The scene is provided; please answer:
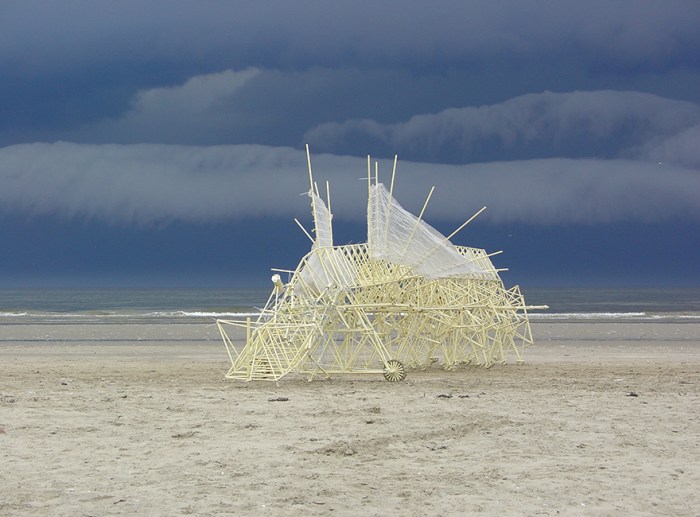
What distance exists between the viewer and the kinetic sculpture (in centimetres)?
1532

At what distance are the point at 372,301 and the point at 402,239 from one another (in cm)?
122

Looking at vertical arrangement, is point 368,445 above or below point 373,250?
below

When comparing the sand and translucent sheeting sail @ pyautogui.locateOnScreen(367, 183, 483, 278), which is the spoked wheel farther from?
translucent sheeting sail @ pyautogui.locateOnScreen(367, 183, 483, 278)

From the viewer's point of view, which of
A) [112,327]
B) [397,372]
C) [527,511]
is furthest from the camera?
[112,327]

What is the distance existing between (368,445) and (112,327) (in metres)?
28.7

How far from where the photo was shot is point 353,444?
31.7 ft

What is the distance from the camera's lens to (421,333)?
17.2 meters

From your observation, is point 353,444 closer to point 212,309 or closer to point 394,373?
point 394,373

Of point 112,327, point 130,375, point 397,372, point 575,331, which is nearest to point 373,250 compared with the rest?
point 397,372

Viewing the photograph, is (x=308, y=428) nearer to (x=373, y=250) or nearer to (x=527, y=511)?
(x=527, y=511)

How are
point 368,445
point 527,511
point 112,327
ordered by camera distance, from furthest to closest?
point 112,327 → point 368,445 → point 527,511

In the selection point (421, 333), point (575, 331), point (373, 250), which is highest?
point (373, 250)

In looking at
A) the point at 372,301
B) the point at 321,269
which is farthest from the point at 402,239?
the point at 321,269

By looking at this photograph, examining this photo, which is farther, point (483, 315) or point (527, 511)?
point (483, 315)
